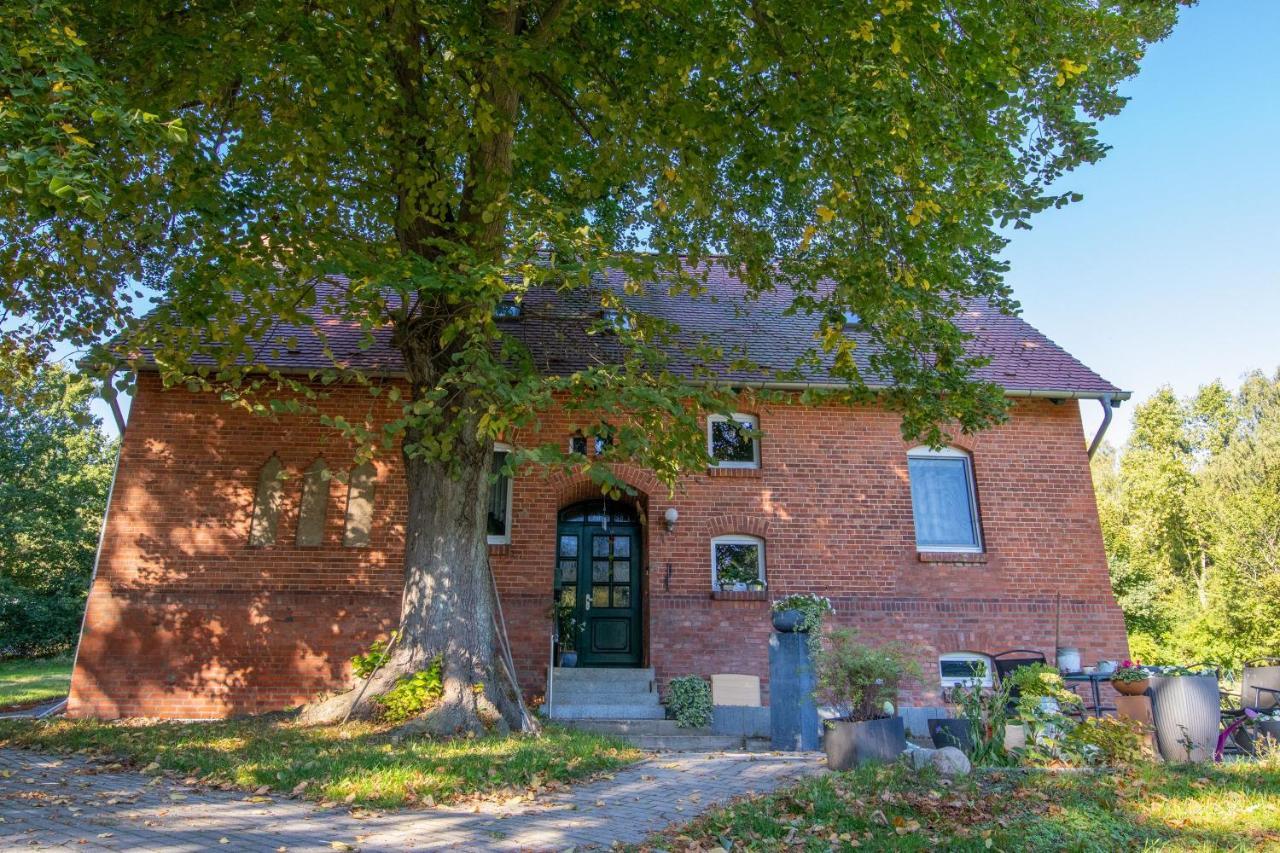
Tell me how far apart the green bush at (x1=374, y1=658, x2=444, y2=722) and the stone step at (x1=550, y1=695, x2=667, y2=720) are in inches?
112

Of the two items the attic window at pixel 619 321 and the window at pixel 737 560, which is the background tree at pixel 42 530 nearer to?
the window at pixel 737 560

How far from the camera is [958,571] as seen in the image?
11461 mm

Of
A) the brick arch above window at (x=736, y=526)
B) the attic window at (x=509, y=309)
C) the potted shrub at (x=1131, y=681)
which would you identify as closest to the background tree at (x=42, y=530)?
the attic window at (x=509, y=309)

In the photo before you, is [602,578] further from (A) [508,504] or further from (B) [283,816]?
(B) [283,816]

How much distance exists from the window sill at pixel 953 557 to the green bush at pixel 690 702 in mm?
3862

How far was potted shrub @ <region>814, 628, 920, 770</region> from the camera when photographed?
5.89 metres

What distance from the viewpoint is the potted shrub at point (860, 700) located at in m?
5.89

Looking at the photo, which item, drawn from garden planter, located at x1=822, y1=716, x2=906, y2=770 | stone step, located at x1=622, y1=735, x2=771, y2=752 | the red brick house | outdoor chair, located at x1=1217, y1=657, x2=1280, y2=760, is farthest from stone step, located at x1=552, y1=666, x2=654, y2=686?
outdoor chair, located at x1=1217, y1=657, x2=1280, y2=760

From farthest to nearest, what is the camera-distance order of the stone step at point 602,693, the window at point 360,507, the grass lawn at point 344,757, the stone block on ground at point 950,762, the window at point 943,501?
the window at point 943,501 → the window at point 360,507 → the stone step at point 602,693 → the stone block on ground at point 950,762 → the grass lawn at point 344,757

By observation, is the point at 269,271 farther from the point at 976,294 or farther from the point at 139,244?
the point at 976,294

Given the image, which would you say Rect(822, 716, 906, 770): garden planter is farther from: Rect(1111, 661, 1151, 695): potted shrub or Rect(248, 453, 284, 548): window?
Rect(248, 453, 284, 548): window

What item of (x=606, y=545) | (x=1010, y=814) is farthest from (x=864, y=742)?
(x=606, y=545)

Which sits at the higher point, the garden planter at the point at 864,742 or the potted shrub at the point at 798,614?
the potted shrub at the point at 798,614

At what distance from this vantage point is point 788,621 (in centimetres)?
869
